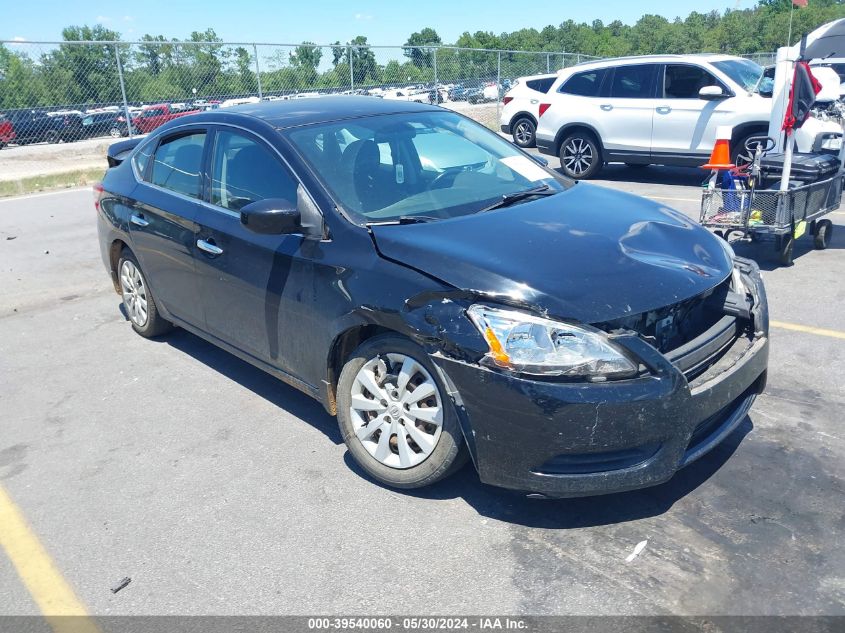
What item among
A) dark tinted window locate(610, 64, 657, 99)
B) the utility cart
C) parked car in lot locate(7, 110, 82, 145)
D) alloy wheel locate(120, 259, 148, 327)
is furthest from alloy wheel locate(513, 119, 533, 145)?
alloy wheel locate(120, 259, 148, 327)

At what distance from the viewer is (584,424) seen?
A: 2.89 metres

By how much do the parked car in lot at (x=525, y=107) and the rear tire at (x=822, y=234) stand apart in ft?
25.7

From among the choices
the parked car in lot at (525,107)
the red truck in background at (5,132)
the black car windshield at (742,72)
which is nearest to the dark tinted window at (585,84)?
the black car windshield at (742,72)

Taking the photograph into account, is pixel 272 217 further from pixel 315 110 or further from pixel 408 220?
pixel 315 110

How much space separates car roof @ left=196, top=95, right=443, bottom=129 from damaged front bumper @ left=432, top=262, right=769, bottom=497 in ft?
6.24

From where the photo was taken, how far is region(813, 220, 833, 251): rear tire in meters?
7.43

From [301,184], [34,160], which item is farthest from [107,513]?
[34,160]

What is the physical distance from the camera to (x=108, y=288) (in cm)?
715

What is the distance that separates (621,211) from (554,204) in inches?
13.8

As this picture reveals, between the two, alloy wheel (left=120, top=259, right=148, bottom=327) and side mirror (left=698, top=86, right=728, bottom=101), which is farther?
side mirror (left=698, top=86, right=728, bottom=101)

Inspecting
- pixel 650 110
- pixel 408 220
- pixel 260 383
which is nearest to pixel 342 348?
pixel 408 220

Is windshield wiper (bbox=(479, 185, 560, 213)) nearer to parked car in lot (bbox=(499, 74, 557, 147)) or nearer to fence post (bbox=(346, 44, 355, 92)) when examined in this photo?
parked car in lot (bbox=(499, 74, 557, 147))

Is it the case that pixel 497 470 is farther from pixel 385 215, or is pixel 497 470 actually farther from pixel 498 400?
pixel 385 215

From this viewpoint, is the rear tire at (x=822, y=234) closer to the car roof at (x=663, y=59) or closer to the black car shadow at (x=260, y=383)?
the car roof at (x=663, y=59)
